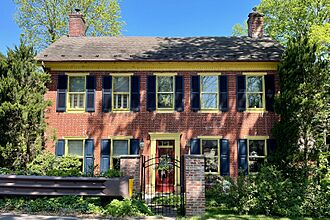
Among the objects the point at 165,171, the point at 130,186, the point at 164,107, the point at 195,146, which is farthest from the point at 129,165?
the point at 164,107

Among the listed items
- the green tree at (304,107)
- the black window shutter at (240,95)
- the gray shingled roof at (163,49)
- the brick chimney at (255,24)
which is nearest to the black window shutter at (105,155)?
the gray shingled roof at (163,49)

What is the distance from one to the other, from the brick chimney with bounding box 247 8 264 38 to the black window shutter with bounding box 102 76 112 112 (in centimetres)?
895

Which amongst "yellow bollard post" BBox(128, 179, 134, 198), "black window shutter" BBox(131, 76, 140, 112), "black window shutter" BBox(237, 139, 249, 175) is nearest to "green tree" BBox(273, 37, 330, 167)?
"black window shutter" BBox(237, 139, 249, 175)

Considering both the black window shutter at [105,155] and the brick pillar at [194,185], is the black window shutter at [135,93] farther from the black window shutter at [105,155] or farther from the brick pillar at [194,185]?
the brick pillar at [194,185]

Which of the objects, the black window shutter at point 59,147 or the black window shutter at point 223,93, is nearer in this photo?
the black window shutter at point 59,147

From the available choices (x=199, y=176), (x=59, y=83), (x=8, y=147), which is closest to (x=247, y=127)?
(x=199, y=176)

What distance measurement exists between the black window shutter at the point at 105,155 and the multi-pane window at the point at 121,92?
1699 millimetres

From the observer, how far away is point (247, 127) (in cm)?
1631

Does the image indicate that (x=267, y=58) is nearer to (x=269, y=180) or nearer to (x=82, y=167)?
(x=269, y=180)

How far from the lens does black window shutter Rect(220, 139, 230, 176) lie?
15977mm

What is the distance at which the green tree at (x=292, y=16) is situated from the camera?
25484mm

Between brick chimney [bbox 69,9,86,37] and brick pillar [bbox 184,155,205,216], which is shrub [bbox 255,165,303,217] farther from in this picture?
brick chimney [bbox 69,9,86,37]

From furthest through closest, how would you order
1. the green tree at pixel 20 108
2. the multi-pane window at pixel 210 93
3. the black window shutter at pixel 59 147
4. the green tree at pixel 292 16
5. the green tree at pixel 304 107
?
1. the green tree at pixel 292 16
2. the multi-pane window at pixel 210 93
3. the black window shutter at pixel 59 147
4. the green tree at pixel 304 107
5. the green tree at pixel 20 108

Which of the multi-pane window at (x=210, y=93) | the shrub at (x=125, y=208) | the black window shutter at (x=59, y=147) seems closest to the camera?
the shrub at (x=125, y=208)
